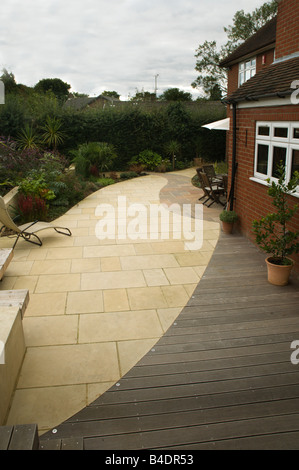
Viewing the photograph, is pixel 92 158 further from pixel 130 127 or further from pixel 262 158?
pixel 262 158

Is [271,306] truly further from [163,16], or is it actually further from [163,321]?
[163,16]

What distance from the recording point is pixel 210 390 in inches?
125

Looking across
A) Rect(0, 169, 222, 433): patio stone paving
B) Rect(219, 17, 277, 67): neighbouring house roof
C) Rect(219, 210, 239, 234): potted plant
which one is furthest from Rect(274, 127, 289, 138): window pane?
Rect(219, 17, 277, 67): neighbouring house roof

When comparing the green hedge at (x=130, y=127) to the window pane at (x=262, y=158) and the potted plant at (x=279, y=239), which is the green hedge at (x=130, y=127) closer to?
the window pane at (x=262, y=158)

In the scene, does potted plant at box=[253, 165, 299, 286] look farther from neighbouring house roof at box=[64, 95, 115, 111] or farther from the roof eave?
neighbouring house roof at box=[64, 95, 115, 111]

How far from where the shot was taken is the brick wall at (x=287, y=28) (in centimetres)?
670

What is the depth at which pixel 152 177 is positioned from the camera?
51.4ft

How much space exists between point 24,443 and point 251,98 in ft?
20.0

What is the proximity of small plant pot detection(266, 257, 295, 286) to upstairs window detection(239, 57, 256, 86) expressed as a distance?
13758mm

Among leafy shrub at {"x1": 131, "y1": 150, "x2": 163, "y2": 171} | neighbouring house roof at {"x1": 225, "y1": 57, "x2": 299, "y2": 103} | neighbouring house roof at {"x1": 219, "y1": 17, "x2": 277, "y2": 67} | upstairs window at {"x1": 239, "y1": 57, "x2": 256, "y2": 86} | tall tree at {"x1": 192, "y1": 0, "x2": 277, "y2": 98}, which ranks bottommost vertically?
leafy shrub at {"x1": 131, "y1": 150, "x2": 163, "y2": 171}

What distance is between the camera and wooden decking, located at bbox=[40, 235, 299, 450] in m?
2.68

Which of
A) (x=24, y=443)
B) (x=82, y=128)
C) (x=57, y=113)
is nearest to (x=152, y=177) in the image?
(x=82, y=128)

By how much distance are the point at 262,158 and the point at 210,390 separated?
15.5 feet

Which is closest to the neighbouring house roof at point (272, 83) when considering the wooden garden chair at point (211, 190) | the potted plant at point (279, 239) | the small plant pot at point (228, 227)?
the potted plant at point (279, 239)
